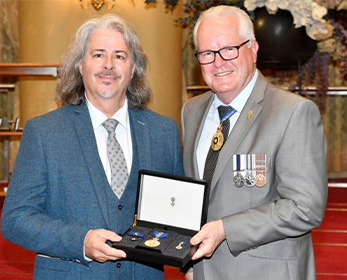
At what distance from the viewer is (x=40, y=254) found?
2.36 meters

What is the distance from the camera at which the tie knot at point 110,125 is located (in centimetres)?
246

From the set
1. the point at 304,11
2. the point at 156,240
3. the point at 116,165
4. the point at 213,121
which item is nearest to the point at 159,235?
the point at 156,240

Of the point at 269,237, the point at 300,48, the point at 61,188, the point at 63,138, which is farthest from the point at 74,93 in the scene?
the point at 300,48

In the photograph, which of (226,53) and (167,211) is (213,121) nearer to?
(226,53)

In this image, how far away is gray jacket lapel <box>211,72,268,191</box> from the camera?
237cm

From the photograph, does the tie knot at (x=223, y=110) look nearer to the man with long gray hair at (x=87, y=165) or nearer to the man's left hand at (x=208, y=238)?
the man with long gray hair at (x=87, y=165)

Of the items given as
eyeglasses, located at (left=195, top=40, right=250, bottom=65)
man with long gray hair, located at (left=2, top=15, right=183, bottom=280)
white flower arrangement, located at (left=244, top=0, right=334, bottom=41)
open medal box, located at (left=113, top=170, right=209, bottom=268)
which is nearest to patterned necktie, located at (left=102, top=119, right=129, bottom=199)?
man with long gray hair, located at (left=2, top=15, right=183, bottom=280)

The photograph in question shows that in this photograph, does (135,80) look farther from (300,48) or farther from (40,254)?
(300,48)

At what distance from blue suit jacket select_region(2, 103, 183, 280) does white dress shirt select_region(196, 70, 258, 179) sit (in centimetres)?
27

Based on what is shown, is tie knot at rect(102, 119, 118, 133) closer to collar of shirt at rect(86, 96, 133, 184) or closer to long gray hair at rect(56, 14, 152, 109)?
collar of shirt at rect(86, 96, 133, 184)

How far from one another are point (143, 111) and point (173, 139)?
162 millimetres

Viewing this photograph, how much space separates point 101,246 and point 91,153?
0.37m

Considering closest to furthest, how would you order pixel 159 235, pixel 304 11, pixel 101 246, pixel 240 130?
pixel 101 246 < pixel 159 235 < pixel 240 130 < pixel 304 11

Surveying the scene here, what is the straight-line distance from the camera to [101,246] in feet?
7.01
